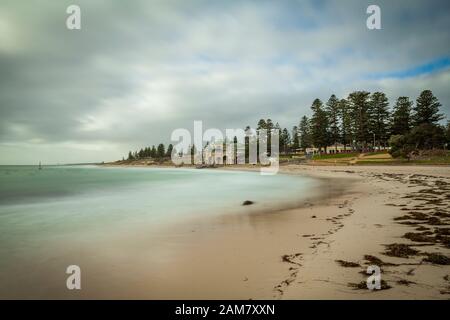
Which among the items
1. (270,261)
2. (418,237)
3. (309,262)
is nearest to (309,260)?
(309,262)

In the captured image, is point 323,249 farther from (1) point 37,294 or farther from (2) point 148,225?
(2) point 148,225

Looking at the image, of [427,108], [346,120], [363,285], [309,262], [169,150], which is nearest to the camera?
[363,285]

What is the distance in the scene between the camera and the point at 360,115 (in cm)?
5938

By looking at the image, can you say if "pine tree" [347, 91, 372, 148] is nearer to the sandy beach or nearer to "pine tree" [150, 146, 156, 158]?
the sandy beach

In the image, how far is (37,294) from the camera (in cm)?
438

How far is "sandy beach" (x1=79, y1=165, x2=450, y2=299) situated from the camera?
380 cm

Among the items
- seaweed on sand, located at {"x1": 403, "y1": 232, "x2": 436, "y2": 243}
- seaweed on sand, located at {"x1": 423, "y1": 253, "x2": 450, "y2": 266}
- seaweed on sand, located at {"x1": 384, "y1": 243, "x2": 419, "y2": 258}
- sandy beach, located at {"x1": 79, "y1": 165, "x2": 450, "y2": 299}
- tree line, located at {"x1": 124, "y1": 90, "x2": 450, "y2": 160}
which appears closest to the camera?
sandy beach, located at {"x1": 79, "y1": 165, "x2": 450, "y2": 299}

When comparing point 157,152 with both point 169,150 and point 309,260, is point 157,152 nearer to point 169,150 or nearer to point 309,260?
point 169,150

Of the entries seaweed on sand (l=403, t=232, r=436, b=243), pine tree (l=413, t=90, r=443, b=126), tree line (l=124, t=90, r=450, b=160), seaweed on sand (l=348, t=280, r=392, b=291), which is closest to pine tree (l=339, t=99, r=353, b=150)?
tree line (l=124, t=90, r=450, b=160)

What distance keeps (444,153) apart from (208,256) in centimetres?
4726

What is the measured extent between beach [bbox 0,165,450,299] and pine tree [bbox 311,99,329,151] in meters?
59.2

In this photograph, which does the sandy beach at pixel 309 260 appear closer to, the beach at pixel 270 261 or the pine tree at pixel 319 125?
the beach at pixel 270 261

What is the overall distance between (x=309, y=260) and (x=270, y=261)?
0.78 metres
